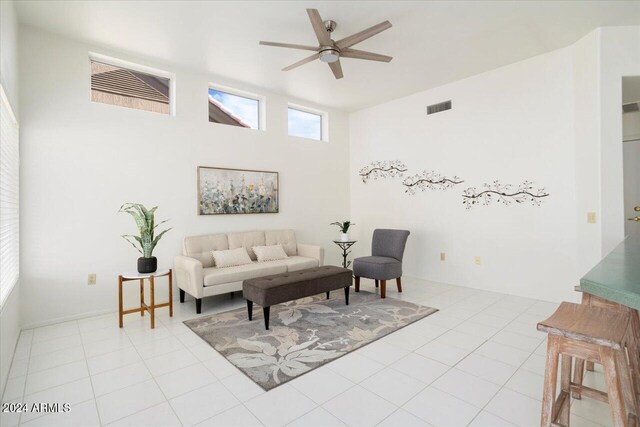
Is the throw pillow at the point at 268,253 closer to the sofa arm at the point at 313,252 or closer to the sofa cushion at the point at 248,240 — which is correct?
the sofa cushion at the point at 248,240

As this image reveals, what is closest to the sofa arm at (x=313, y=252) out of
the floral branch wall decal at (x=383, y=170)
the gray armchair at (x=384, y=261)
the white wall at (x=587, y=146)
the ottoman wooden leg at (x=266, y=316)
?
the gray armchair at (x=384, y=261)

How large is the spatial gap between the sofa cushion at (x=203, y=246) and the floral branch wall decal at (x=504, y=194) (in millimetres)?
3637

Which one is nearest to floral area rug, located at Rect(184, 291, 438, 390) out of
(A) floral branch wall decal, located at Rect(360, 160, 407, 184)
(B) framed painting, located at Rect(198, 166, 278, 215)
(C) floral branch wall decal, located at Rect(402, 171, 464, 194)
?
(B) framed painting, located at Rect(198, 166, 278, 215)

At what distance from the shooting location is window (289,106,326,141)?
5.65 meters

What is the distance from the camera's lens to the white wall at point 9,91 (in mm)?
2229

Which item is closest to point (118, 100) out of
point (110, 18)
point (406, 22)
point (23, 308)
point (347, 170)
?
point (110, 18)

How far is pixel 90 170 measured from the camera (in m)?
3.58

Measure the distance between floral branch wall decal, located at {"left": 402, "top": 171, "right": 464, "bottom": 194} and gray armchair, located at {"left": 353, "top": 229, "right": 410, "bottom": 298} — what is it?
1010mm

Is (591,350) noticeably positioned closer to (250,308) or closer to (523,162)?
(250,308)

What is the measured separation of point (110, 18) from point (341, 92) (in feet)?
10.5

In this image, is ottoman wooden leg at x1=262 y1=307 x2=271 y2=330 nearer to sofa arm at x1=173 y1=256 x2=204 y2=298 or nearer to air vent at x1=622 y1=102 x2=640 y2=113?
sofa arm at x1=173 y1=256 x2=204 y2=298

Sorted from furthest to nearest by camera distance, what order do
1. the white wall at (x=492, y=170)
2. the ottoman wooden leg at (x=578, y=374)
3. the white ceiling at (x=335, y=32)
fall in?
the white wall at (x=492, y=170) < the white ceiling at (x=335, y=32) < the ottoman wooden leg at (x=578, y=374)

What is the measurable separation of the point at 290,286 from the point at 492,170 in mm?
3296

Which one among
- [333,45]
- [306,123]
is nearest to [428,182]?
[306,123]
